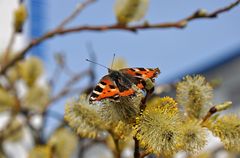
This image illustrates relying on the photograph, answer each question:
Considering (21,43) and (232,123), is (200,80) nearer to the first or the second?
(232,123)

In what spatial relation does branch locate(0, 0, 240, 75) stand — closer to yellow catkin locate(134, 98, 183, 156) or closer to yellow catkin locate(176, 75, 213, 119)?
yellow catkin locate(176, 75, 213, 119)

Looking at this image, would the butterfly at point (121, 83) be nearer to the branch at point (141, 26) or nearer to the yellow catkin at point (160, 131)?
the yellow catkin at point (160, 131)

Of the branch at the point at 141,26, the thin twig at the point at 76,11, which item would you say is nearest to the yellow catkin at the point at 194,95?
the branch at the point at 141,26

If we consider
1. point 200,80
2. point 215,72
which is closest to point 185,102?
point 200,80

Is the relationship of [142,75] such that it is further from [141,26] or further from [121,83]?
[141,26]

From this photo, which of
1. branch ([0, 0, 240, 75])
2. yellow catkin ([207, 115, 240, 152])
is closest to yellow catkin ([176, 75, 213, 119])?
yellow catkin ([207, 115, 240, 152])

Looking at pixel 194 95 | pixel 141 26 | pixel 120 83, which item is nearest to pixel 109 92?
pixel 120 83

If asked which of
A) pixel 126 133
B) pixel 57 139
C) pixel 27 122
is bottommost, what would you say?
pixel 126 133

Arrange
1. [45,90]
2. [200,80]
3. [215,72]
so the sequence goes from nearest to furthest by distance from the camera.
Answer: [200,80] < [45,90] < [215,72]
